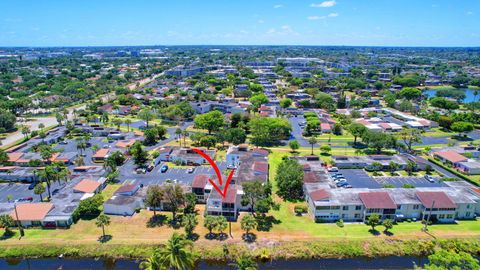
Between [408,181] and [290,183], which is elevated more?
[290,183]

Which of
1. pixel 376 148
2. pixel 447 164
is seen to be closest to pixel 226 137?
pixel 376 148

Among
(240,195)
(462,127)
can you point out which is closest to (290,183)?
(240,195)

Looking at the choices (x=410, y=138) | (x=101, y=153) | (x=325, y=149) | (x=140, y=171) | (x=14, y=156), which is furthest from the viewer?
(x=410, y=138)

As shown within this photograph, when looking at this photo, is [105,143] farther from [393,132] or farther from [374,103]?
[374,103]

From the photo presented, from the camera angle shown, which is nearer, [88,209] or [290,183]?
[88,209]

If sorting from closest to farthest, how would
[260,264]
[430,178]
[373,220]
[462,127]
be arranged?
[260,264] → [373,220] → [430,178] → [462,127]

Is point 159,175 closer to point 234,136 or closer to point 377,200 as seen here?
point 234,136

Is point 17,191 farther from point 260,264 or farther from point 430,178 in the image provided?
point 430,178

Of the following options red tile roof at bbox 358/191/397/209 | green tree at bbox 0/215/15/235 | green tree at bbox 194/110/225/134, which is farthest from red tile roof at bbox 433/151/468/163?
green tree at bbox 0/215/15/235

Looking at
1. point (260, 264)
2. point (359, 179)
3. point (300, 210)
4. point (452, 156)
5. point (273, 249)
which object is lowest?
point (260, 264)
